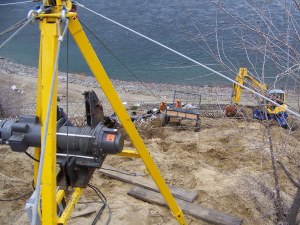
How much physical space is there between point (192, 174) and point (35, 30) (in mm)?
31922

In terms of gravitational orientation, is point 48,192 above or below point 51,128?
below

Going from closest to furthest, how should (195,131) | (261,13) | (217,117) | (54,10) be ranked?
1. (54,10)
2. (261,13)
3. (195,131)
4. (217,117)

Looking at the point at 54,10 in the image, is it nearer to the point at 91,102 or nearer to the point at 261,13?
the point at 91,102

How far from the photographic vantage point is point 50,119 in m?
3.77

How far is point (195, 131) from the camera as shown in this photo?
1434 centimetres

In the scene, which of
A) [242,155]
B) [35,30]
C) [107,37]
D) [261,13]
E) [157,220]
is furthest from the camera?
[35,30]

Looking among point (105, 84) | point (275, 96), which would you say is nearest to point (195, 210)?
point (275, 96)

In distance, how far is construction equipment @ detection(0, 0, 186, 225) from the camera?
147 inches

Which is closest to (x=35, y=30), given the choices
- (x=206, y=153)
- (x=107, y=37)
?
(x=107, y=37)

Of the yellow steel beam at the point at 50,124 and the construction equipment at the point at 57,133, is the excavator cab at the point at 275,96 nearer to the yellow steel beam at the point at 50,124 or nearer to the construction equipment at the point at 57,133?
the construction equipment at the point at 57,133

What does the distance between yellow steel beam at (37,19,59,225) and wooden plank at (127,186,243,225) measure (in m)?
4.02

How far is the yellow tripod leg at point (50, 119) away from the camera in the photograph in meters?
3.71

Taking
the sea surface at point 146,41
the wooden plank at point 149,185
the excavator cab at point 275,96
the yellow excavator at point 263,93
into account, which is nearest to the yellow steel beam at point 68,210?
the yellow excavator at point 263,93

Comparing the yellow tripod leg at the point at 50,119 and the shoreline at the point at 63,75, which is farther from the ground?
the yellow tripod leg at the point at 50,119
